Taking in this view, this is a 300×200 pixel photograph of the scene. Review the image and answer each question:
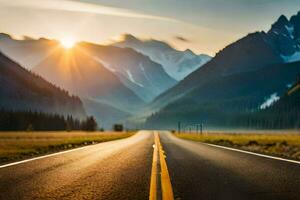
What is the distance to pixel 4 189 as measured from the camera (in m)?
10.4

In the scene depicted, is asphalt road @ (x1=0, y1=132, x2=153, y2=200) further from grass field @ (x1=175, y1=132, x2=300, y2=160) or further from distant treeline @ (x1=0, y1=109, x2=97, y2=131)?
distant treeline @ (x1=0, y1=109, x2=97, y2=131)

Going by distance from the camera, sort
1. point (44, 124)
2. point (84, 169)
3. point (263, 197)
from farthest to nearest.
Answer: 1. point (44, 124)
2. point (84, 169)
3. point (263, 197)

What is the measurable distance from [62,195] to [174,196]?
2221 mm

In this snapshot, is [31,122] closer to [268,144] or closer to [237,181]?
[268,144]

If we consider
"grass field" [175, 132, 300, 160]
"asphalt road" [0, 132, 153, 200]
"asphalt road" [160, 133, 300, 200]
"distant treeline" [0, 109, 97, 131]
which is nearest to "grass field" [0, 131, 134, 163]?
"asphalt road" [0, 132, 153, 200]

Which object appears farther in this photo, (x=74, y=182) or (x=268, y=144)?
(x=268, y=144)

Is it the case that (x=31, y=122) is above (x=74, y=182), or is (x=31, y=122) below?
above

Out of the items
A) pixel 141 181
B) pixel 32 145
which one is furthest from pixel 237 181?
pixel 32 145

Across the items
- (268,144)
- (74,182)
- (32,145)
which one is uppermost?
(268,144)

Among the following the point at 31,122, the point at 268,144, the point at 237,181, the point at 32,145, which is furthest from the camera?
the point at 31,122

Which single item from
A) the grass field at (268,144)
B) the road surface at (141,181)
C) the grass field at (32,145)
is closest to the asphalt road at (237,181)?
the road surface at (141,181)

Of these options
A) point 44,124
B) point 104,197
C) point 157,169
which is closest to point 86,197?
point 104,197

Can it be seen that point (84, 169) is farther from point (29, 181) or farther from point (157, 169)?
point (29, 181)

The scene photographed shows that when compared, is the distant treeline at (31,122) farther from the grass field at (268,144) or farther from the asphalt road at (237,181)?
the asphalt road at (237,181)
